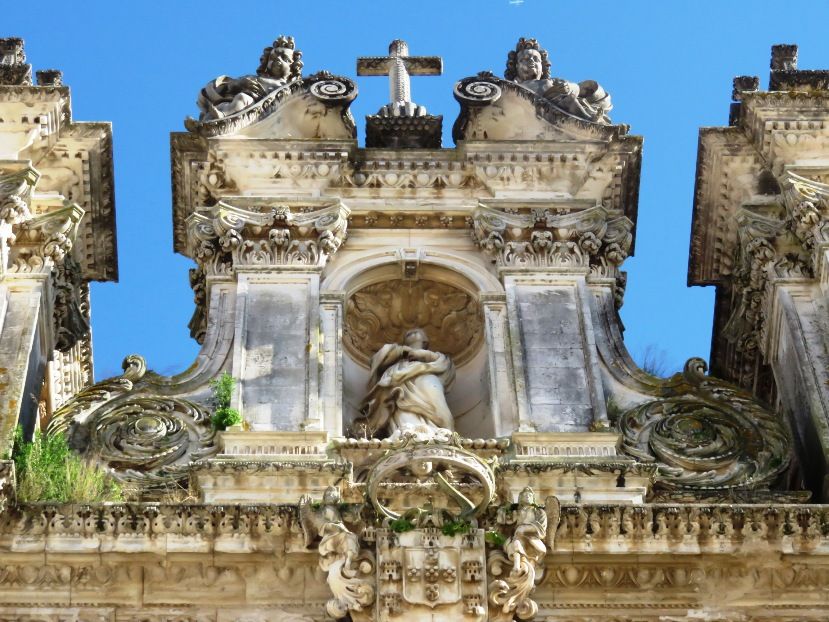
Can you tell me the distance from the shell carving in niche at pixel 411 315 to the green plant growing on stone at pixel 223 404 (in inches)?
112

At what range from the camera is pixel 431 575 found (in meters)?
18.2

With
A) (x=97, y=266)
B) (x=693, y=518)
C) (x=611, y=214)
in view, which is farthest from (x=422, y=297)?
(x=693, y=518)

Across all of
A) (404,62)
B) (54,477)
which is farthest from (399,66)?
(54,477)

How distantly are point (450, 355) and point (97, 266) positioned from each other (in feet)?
15.4

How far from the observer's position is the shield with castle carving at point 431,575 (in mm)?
18031

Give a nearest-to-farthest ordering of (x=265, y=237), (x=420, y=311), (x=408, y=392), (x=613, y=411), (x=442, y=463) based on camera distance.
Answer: (x=442, y=463)
(x=613, y=411)
(x=408, y=392)
(x=265, y=237)
(x=420, y=311)

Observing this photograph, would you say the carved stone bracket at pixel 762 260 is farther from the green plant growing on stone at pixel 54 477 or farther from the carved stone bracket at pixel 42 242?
the green plant growing on stone at pixel 54 477

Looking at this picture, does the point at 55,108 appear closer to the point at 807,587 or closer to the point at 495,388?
the point at 495,388

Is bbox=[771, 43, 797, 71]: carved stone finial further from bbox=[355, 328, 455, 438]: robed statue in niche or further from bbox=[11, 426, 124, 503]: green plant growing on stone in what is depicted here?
bbox=[11, 426, 124, 503]: green plant growing on stone

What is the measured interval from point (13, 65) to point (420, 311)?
590 centimetres

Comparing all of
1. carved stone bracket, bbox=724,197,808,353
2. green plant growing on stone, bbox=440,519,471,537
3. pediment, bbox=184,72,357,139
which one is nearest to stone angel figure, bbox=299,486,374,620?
green plant growing on stone, bbox=440,519,471,537

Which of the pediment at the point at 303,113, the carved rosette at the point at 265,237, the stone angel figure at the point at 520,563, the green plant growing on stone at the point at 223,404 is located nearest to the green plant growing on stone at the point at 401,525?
the stone angel figure at the point at 520,563

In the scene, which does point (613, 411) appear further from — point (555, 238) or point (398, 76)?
point (398, 76)

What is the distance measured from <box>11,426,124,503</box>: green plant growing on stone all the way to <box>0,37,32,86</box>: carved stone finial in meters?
6.39
